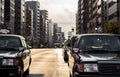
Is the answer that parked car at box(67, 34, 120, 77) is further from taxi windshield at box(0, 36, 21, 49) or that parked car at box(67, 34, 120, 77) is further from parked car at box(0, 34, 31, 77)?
taxi windshield at box(0, 36, 21, 49)

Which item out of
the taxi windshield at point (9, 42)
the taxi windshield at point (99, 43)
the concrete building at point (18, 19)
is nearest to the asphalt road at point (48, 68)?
the taxi windshield at point (9, 42)

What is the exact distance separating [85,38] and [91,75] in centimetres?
232

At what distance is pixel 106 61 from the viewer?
1027cm

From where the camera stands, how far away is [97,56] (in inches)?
426

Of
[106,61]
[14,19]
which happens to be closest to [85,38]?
Result: [106,61]

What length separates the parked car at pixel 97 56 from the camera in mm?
10227

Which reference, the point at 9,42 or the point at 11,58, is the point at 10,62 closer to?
the point at 11,58

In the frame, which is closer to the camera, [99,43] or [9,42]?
[99,43]

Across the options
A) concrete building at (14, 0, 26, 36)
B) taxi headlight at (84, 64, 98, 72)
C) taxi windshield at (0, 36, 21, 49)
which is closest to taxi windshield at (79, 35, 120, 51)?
taxi headlight at (84, 64, 98, 72)

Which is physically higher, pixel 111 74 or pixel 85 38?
pixel 85 38

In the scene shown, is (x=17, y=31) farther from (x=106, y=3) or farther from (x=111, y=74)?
(x=111, y=74)

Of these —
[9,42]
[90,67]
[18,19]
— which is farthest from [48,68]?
[18,19]

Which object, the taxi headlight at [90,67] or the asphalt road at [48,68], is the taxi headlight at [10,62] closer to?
the taxi headlight at [90,67]

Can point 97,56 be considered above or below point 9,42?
below
